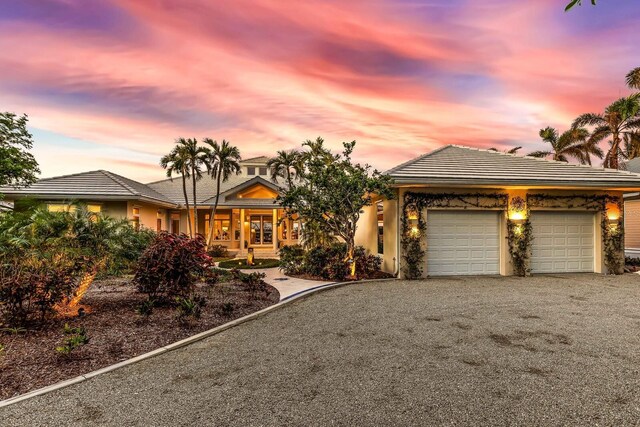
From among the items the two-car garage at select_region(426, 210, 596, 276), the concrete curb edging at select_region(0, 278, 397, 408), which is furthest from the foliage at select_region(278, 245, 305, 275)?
the two-car garage at select_region(426, 210, 596, 276)

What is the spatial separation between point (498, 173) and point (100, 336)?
11.7 metres

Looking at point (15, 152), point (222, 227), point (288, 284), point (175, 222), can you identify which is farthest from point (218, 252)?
point (288, 284)

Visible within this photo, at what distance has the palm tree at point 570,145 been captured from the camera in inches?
933

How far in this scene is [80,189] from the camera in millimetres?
13953

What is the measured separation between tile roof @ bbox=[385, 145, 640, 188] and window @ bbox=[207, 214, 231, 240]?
43.5ft

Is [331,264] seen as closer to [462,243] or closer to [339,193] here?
[339,193]

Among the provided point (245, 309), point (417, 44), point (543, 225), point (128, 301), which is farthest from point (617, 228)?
point (128, 301)

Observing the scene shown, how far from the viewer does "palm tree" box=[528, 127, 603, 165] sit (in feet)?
77.7

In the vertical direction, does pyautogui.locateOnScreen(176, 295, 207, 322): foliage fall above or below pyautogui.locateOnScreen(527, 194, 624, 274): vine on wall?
below

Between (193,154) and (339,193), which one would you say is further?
(193,154)

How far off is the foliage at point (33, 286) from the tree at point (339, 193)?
21.8 ft

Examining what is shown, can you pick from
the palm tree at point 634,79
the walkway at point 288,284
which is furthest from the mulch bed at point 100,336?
the palm tree at point 634,79

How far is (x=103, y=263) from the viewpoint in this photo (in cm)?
605

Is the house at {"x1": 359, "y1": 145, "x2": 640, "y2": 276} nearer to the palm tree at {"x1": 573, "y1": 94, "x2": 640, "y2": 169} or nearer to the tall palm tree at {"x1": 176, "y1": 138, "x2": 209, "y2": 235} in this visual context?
the tall palm tree at {"x1": 176, "y1": 138, "x2": 209, "y2": 235}
